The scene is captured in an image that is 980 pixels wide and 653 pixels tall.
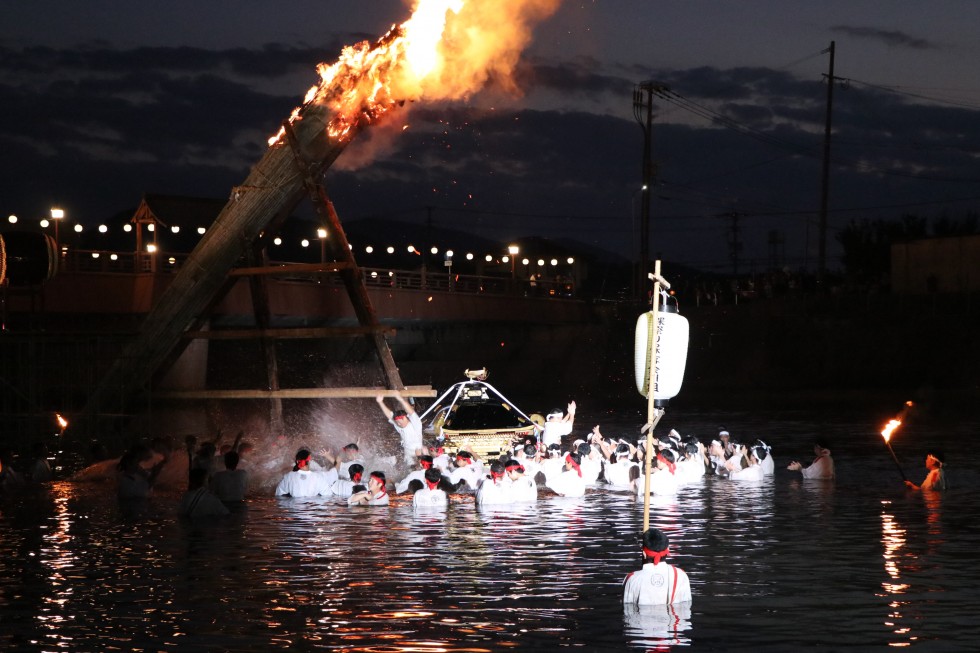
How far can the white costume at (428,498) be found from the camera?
19.4 m

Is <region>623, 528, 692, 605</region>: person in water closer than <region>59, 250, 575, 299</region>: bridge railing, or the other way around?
<region>623, 528, 692, 605</region>: person in water

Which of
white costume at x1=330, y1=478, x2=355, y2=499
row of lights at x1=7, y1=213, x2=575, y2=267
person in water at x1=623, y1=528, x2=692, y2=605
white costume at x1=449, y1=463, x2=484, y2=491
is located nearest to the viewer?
person in water at x1=623, y1=528, x2=692, y2=605

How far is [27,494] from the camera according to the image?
2288 centimetres

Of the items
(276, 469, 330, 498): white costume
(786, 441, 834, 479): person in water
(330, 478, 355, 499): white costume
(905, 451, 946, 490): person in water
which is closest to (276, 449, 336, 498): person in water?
(276, 469, 330, 498): white costume

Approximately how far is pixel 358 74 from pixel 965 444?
1974 cm

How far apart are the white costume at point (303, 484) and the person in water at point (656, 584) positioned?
10.6m

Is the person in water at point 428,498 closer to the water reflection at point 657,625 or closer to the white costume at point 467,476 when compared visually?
the white costume at point 467,476

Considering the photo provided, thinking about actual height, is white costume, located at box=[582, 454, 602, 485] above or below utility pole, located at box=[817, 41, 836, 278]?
below

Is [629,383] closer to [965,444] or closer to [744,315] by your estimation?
[744,315]

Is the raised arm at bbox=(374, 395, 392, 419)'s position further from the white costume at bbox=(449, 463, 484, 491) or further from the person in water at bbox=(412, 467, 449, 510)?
the person in water at bbox=(412, 467, 449, 510)

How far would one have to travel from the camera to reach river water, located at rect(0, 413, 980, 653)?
11.4m

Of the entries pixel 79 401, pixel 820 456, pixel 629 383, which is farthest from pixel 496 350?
pixel 820 456

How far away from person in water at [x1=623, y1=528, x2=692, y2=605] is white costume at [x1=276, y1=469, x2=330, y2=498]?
416 inches

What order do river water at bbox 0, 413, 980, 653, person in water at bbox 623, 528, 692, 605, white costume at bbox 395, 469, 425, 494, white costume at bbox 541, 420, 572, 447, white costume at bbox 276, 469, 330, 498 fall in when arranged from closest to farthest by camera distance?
1. person in water at bbox 623, 528, 692, 605
2. river water at bbox 0, 413, 980, 653
3. white costume at bbox 395, 469, 425, 494
4. white costume at bbox 276, 469, 330, 498
5. white costume at bbox 541, 420, 572, 447
